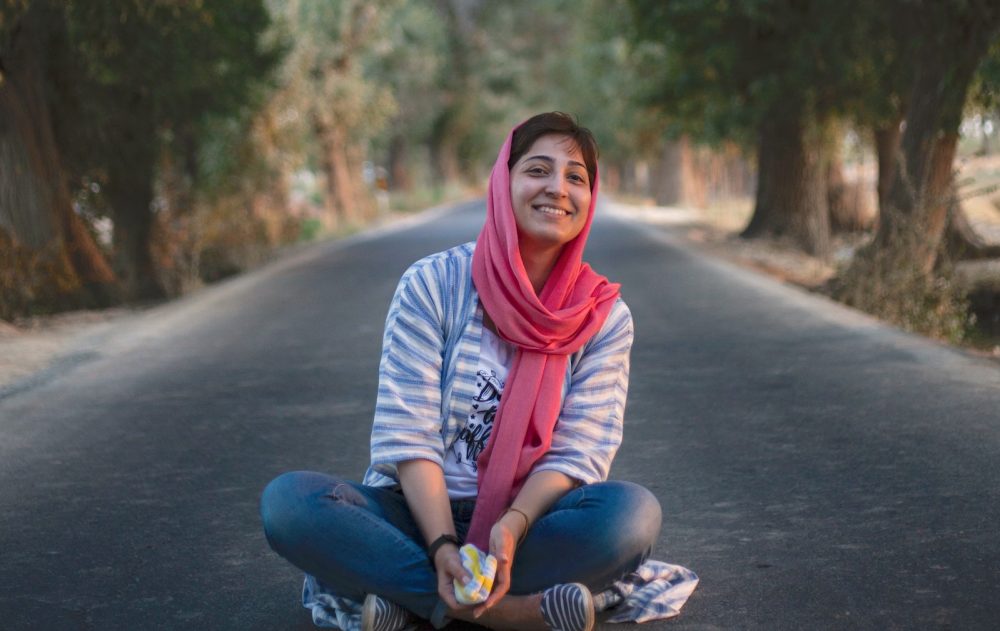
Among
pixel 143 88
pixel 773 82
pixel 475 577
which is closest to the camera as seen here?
pixel 475 577

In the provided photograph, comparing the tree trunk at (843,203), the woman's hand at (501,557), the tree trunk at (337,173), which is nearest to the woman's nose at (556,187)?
the woman's hand at (501,557)

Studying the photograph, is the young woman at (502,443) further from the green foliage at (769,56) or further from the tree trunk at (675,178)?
the tree trunk at (675,178)

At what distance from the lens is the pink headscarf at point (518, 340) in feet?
12.8

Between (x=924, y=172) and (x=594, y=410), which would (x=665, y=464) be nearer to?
(x=594, y=410)

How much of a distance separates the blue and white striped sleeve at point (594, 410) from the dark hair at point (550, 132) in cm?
51

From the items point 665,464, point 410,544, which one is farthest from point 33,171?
point 410,544

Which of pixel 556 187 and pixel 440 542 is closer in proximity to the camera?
pixel 440 542

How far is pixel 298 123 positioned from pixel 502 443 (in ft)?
83.2

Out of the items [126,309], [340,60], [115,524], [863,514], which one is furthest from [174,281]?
[340,60]

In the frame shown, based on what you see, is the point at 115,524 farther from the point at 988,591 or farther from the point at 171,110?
the point at 171,110

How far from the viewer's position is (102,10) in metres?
13.8

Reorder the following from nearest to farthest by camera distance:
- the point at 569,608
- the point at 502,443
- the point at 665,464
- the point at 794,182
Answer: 1. the point at 569,608
2. the point at 502,443
3. the point at 665,464
4. the point at 794,182

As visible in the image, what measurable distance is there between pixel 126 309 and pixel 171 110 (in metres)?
3.00

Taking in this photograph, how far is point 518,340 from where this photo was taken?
155 inches
